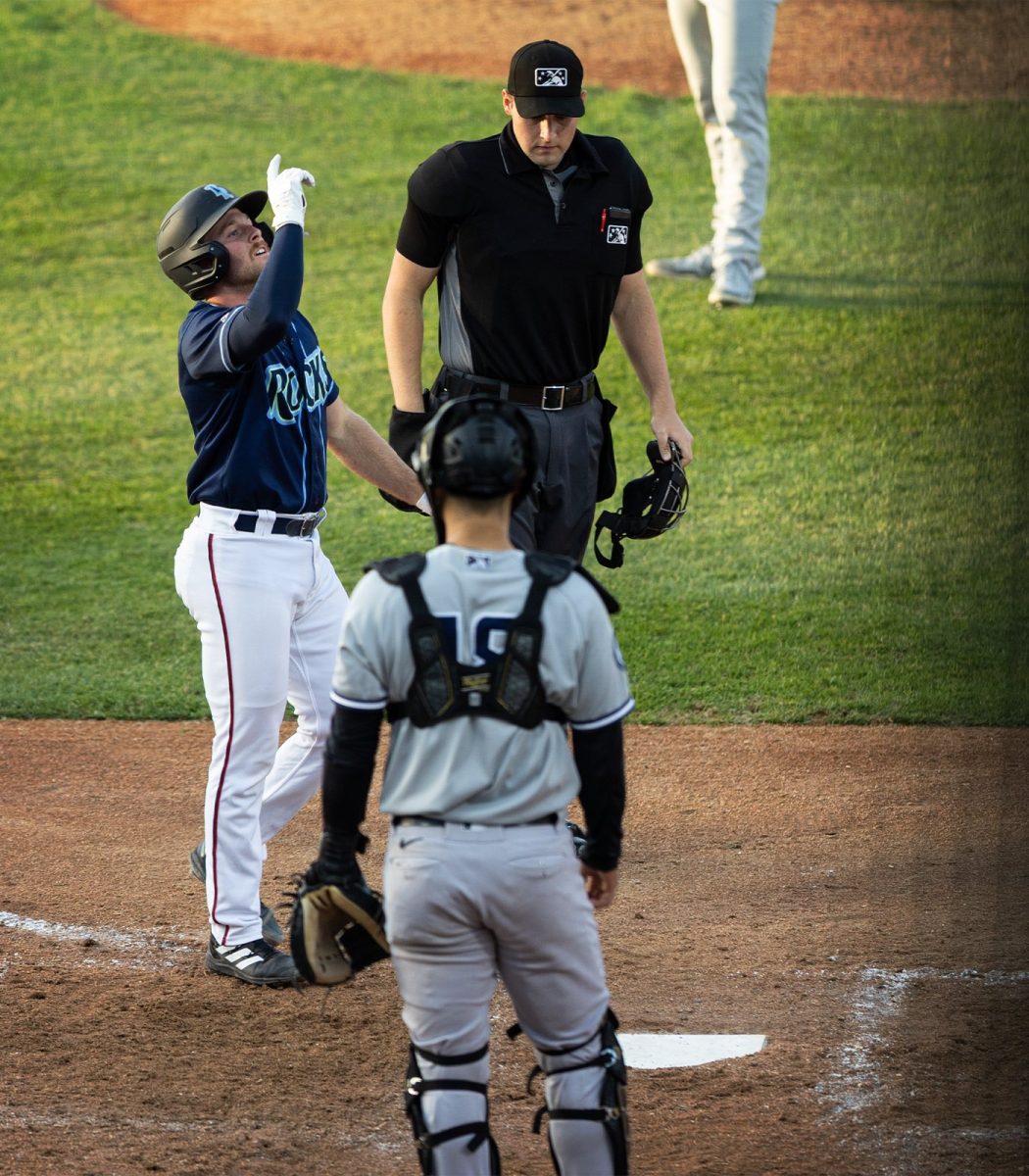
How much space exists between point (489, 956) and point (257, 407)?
1724mm

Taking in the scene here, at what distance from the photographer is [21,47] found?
17.4m

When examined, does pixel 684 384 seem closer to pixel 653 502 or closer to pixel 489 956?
pixel 653 502

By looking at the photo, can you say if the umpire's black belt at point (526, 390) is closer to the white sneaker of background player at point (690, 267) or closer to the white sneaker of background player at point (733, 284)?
the white sneaker of background player at point (733, 284)

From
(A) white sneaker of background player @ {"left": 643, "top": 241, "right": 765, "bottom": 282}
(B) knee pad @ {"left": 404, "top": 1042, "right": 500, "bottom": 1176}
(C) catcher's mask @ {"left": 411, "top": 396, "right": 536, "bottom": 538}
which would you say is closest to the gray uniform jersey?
(C) catcher's mask @ {"left": 411, "top": 396, "right": 536, "bottom": 538}

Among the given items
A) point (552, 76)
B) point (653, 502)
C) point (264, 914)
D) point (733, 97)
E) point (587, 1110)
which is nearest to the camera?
point (587, 1110)

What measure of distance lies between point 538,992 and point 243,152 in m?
12.9

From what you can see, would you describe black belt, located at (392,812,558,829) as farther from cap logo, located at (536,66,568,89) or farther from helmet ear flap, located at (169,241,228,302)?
cap logo, located at (536,66,568,89)

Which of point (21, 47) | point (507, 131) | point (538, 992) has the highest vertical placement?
point (21, 47)

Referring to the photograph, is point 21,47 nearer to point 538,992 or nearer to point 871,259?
point 871,259

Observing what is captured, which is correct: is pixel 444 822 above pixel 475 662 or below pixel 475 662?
below

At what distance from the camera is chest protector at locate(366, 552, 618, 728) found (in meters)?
2.75

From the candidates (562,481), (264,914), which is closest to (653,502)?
(562,481)

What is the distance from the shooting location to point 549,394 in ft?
14.8

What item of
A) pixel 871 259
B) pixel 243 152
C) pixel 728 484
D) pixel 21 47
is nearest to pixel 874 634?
pixel 728 484
